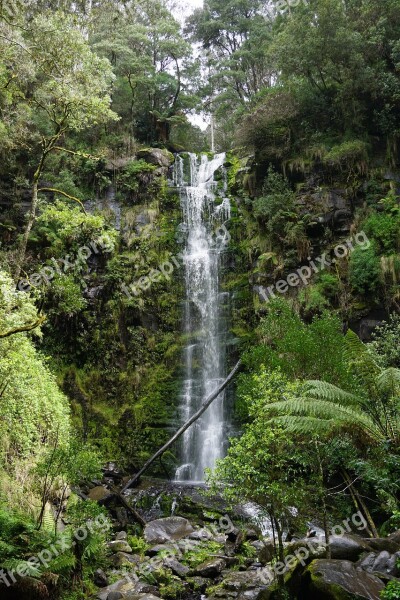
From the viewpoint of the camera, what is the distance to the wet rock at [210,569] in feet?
27.2

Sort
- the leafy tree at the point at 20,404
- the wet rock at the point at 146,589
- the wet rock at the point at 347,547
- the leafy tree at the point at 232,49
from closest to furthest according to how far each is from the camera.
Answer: the wet rock at the point at 347,547
the wet rock at the point at 146,589
the leafy tree at the point at 20,404
the leafy tree at the point at 232,49

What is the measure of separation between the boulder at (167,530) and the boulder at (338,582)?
4939mm

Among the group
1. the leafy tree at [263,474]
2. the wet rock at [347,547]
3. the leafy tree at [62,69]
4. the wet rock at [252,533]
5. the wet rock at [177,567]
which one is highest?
the leafy tree at [62,69]

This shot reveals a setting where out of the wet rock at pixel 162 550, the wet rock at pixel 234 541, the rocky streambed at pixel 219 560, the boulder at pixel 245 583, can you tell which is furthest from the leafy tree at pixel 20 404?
the wet rock at pixel 234 541

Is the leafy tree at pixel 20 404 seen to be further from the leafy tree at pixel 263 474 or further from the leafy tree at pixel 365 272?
the leafy tree at pixel 365 272

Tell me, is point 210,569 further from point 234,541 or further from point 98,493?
Answer: point 98,493

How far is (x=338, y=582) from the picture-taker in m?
5.23

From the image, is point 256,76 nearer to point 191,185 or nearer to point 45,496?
point 191,185

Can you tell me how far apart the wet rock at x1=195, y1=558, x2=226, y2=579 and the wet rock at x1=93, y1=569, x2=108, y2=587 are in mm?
1607

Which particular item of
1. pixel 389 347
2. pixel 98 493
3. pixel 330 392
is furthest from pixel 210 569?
pixel 389 347

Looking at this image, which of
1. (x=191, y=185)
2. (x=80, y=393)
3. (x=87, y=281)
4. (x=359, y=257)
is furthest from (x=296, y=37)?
(x=80, y=393)

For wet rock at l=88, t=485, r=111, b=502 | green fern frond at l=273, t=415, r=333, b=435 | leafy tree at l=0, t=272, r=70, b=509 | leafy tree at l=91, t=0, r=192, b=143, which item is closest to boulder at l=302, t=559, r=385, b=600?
green fern frond at l=273, t=415, r=333, b=435

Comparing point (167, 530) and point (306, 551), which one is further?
point (167, 530)

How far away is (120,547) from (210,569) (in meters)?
2.10
